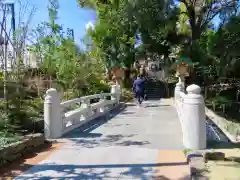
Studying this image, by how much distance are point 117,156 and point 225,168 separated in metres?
2.15

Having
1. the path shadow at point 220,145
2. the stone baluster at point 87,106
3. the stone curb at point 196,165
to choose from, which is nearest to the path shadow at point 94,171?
the stone curb at point 196,165

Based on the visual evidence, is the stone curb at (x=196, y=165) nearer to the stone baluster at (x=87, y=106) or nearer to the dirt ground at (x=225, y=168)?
the dirt ground at (x=225, y=168)

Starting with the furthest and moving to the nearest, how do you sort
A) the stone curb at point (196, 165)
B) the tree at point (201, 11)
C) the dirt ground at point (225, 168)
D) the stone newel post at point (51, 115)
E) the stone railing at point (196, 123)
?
the tree at point (201, 11), the stone newel post at point (51, 115), the stone railing at point (196, 123), the dirt ground at point (225, 168), the stone curb at point (196, 165)

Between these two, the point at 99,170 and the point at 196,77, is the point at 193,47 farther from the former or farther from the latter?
the point at 99,170

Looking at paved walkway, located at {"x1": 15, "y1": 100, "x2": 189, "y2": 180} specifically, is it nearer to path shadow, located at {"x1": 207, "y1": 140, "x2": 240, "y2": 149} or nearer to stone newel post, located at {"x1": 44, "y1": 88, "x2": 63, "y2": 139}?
stone newel post, located at {"x1": 44, "y1": 88, "x2": 63, "y2": 139}

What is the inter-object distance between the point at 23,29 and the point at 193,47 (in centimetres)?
1196

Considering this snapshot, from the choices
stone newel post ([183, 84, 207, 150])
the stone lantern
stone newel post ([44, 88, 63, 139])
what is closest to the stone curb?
stone newel post ([183, 84, 207, 150])

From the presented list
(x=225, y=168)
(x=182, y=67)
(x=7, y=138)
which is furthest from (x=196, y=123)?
(x=182, y=67)

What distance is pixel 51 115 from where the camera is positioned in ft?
26.7

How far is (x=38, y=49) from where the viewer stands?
18922 millimetres

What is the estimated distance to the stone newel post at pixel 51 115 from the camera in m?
8.12

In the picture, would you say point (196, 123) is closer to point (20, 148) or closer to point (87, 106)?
point (20, 148)

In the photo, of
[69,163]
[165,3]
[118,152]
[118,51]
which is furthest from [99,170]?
[118,51]

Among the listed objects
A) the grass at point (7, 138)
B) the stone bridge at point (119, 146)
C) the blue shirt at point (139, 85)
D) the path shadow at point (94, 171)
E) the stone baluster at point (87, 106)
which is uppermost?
the blue shirt at point (139, 85)
